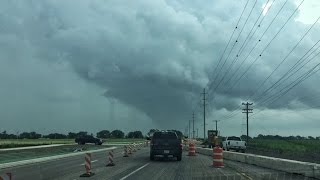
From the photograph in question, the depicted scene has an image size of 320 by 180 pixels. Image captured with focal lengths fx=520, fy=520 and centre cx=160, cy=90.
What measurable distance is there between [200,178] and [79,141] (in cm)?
7165

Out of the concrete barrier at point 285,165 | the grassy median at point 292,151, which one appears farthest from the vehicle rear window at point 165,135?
the grassy median at point 292,151

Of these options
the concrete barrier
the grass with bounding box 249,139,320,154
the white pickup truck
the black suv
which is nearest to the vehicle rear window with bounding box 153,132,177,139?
the black suv

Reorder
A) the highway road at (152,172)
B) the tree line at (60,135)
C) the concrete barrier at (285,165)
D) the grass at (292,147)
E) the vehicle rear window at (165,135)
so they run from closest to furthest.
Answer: the concrete barrier at (285,165)
the highway road at (152,172)
the vehicle rear window at (165,135)
the grass at (292,147)
the tree line at (60,135)

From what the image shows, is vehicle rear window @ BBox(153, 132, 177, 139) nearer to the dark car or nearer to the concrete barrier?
the concrete barrier

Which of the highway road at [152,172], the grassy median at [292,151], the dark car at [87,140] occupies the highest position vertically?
the dark car at [87,140]

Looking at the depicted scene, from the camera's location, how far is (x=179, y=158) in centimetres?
3919

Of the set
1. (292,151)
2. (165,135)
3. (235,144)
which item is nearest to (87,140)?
(235,144)

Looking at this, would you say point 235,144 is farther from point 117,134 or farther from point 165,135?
point 117,134

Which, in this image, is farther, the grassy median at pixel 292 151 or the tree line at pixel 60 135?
the tree line at pixel 60 135

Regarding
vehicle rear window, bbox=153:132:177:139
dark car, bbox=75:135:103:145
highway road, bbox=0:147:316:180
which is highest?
dark car, bbox=75:135:103:145

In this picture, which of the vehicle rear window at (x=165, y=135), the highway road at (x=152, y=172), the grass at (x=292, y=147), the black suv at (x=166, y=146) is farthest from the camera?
the grass at (x=292, y=147)

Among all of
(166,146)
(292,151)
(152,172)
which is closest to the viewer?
(152,172)

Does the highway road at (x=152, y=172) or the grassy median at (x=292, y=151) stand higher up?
the grassy median at (x=292, y=151)

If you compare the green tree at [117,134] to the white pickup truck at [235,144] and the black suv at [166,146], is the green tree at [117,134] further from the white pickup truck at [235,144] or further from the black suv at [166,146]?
the black suv at [166,146]
